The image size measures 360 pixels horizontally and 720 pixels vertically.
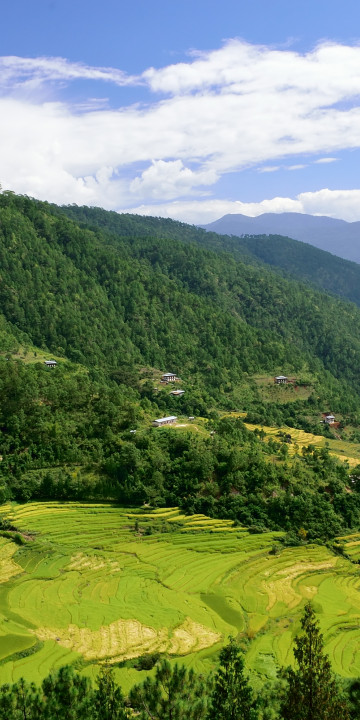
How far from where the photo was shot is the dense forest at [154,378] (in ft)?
214

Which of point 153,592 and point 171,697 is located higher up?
point 171,697

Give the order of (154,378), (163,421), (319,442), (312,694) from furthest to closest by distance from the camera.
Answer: (154,378), (319,442), (163,421), (312,694)

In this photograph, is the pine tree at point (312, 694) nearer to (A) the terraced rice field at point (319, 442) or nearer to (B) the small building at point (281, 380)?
(A) the terraced rice field at point (319, 442)

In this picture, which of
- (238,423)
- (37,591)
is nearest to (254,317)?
(238,423)

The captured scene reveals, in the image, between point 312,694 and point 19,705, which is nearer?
point 312,694

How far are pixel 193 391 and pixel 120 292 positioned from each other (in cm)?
4843

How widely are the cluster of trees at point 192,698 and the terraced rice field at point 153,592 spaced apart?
844 centimetres

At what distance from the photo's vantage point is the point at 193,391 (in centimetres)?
11406

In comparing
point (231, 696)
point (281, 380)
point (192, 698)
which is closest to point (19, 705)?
point (192, 698)

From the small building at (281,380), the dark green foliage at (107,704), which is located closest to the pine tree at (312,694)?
the dark green foliage at (107,704)

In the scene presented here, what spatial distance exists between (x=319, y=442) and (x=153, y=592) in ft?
200

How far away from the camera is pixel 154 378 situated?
122875 mm

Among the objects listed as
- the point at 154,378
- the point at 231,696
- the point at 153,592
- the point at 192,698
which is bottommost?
the point at 153,592

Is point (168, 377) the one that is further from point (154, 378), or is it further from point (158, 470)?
point (158, 470)
